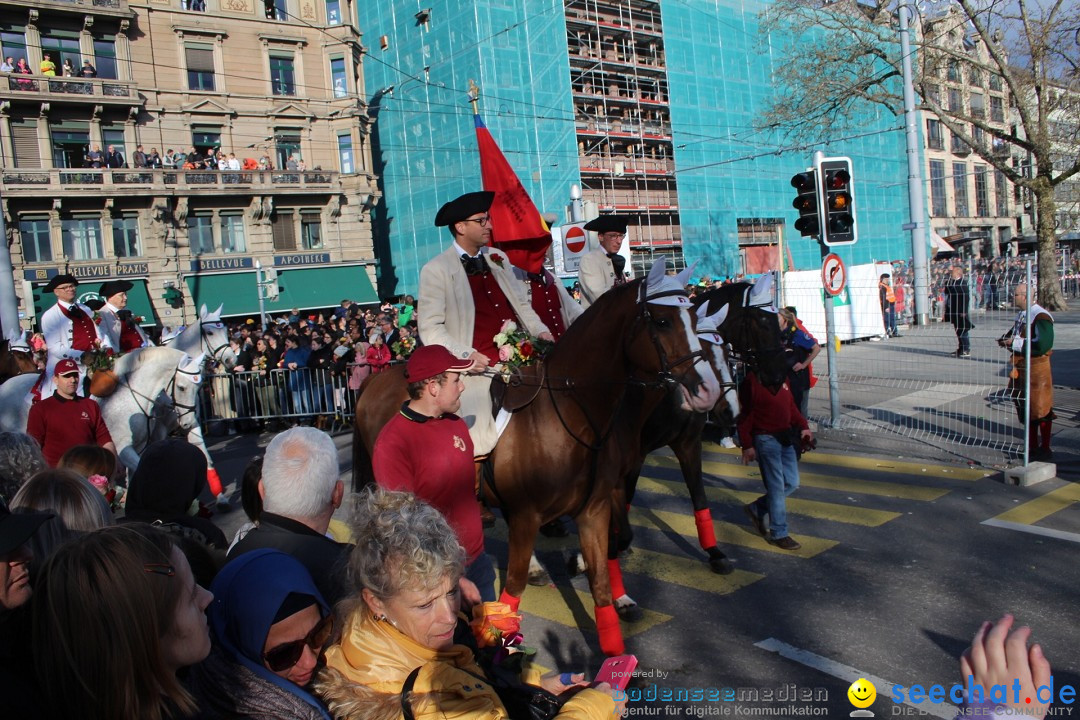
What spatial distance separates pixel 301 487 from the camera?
3.14m

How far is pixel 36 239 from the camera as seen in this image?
32.1 m

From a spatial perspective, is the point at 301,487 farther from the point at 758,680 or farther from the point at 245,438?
the point at 245,438

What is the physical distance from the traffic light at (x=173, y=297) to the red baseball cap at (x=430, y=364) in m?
32.7

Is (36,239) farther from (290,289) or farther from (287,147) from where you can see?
(287,147)

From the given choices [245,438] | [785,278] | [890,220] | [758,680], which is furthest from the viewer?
[890,220]

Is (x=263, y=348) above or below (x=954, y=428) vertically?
above

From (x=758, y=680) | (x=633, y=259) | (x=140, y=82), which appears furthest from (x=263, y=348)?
(x=633, y=259)

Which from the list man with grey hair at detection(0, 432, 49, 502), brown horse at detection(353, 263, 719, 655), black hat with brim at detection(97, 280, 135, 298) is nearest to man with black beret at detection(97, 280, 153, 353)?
black hat with brim at detection(97, 280, 135, 298)

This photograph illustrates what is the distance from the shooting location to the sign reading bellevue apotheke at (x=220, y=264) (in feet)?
115

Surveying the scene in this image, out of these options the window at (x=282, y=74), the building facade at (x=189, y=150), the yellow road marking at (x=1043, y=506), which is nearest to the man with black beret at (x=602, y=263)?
the yellow road marking at (x=1043, y=506)

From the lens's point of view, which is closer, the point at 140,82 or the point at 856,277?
the point at 856,277

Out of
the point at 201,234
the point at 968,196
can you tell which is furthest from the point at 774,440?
the point at 968,196

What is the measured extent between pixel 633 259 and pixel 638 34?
48.6 ft

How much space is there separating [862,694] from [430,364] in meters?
2.89
